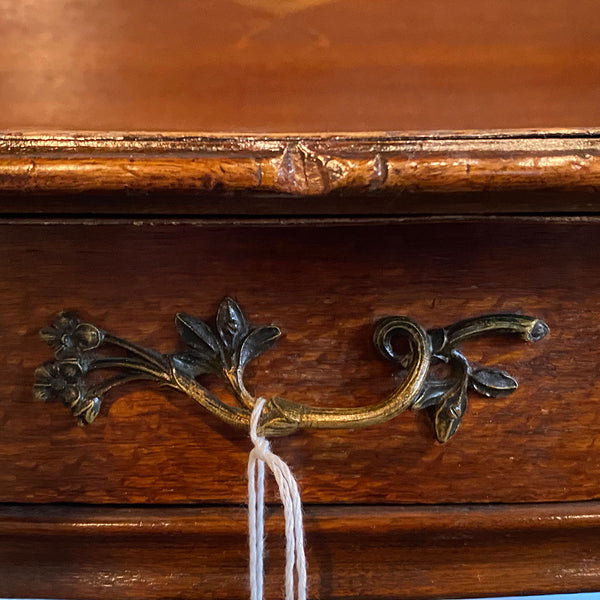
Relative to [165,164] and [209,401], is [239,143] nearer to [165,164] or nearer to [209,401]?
[165,164]

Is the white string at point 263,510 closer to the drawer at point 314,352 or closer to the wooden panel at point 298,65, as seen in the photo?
the drawer at point 314,352

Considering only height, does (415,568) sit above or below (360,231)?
below

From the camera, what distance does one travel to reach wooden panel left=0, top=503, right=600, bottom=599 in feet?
1.20

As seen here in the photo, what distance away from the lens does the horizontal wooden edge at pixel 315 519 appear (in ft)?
1.20

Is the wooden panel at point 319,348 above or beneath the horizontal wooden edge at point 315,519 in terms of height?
above

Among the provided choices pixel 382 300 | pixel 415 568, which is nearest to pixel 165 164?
pixel 382 300

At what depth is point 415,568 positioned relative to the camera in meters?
0.39

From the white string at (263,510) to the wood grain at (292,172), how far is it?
12 cm

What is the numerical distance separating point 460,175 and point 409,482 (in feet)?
0.62

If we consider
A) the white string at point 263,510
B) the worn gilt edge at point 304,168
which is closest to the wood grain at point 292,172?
the worn gilt edge at point 304,168

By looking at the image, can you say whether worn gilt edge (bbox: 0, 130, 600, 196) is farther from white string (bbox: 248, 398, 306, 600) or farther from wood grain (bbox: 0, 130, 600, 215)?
white string (bbox: 248, 398, 306, 600)

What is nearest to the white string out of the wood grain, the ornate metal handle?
the ornate metal handle

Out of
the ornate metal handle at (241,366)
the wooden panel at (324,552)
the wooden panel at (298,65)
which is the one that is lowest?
the wooden panel at (324,552)

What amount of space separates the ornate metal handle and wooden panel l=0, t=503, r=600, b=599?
0.07 metres
